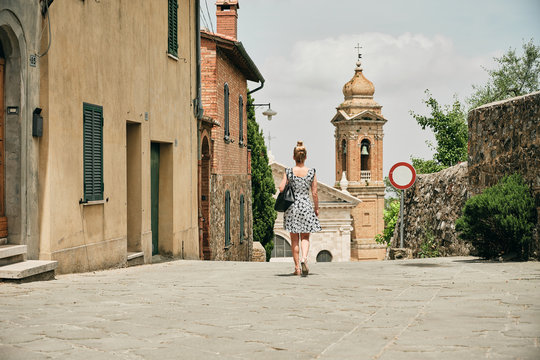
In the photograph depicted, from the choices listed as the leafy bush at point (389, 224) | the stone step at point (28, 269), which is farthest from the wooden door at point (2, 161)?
the leafy bush at point (389, 224)

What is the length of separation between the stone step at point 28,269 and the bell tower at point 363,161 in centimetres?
5822

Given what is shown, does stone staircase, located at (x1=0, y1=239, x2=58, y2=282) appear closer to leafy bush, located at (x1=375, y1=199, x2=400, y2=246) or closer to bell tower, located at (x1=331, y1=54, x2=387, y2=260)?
leafy bush, located at (x1=375, y1=199, x2=400, y2=246)

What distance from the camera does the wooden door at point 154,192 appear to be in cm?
1329

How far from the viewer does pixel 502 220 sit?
9750mm

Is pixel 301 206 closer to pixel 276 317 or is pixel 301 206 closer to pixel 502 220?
pixel 502 220

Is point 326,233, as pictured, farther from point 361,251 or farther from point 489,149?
point 489,149

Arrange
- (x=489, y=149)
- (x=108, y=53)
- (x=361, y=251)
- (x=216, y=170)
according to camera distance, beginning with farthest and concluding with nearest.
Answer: (x=361, y=251) < (x=216, y=170) < (x=489, y=149) < (x=108, y=53)

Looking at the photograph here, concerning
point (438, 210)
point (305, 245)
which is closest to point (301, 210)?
point (305, 245)

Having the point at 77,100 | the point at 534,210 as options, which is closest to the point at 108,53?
the point at 77,100

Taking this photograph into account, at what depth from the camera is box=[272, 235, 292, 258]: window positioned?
56.3 metres

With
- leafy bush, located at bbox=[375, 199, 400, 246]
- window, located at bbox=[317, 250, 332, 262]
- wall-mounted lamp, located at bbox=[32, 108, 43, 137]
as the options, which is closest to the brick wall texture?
wall-mounted lamp, located at bbox=[32, 108, 43, 137]

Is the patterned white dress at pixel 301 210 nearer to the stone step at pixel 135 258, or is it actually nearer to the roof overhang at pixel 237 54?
the stone step at pixel 135 258

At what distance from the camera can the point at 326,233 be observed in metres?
57.5

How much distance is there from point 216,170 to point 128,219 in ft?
21.2
